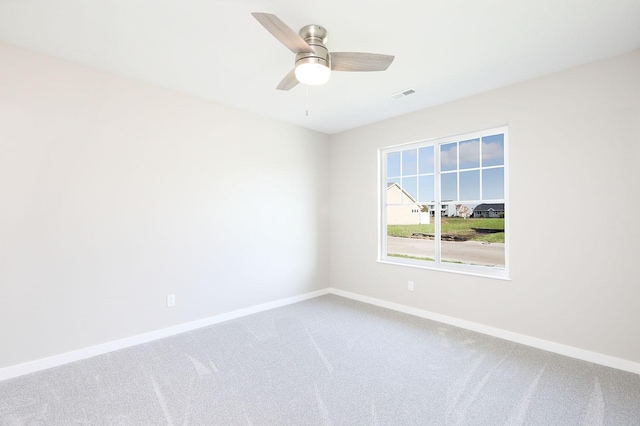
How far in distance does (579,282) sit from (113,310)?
4250mm

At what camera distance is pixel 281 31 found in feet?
5.50

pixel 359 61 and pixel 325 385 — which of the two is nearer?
pixel 359 61

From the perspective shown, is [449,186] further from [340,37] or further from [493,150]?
[340,37]

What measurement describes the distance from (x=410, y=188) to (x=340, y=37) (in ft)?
7.70

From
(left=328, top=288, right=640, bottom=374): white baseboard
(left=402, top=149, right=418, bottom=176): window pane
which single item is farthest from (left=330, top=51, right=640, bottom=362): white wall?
(left=402, top=149, right=418, bottom=176): window pane

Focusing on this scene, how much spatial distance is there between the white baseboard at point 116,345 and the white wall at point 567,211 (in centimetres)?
239

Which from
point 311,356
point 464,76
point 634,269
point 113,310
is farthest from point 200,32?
point 634,269

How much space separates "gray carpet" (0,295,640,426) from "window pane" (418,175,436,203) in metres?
1.64

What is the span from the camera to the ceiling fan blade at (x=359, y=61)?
1.96 m

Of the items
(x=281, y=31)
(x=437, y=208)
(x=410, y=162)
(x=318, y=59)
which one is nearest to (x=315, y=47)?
(x=318, y=59)

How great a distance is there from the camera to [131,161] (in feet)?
9.53

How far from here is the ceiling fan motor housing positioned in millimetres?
1917

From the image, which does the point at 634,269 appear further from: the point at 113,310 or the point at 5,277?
the point at 5,277

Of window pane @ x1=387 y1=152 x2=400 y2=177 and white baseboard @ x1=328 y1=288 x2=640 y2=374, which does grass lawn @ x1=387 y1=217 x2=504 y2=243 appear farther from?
white baseboard @ x1=328 y1=288 x2=640 y2=374
